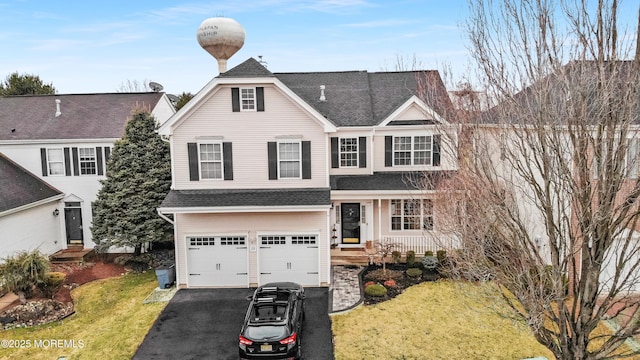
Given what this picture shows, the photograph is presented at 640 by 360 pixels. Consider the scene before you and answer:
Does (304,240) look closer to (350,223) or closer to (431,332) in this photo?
(350,223)

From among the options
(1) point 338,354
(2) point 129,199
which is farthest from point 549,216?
(2) point 129,199

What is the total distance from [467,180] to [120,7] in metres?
14.0

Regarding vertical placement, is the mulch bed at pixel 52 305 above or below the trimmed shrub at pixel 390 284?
below

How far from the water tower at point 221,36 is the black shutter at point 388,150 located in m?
8.18

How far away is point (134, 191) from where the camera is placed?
19891 millimetres

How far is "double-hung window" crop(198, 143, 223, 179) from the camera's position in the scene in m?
17.1

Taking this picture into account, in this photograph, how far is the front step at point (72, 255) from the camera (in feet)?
67.9

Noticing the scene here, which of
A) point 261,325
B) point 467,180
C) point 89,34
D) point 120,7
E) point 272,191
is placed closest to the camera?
Result: point 467,180

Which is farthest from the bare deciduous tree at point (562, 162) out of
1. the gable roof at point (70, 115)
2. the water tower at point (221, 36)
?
the gable roof at point (70, 115)

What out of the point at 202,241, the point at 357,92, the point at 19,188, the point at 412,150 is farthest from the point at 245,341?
the point at 19,188

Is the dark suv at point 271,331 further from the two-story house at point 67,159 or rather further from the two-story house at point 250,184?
the two-story house at point 67,159

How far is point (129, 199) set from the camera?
19.7m

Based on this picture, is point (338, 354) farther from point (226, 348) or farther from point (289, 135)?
point (289, 135)

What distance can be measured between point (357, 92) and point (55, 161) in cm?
1570
